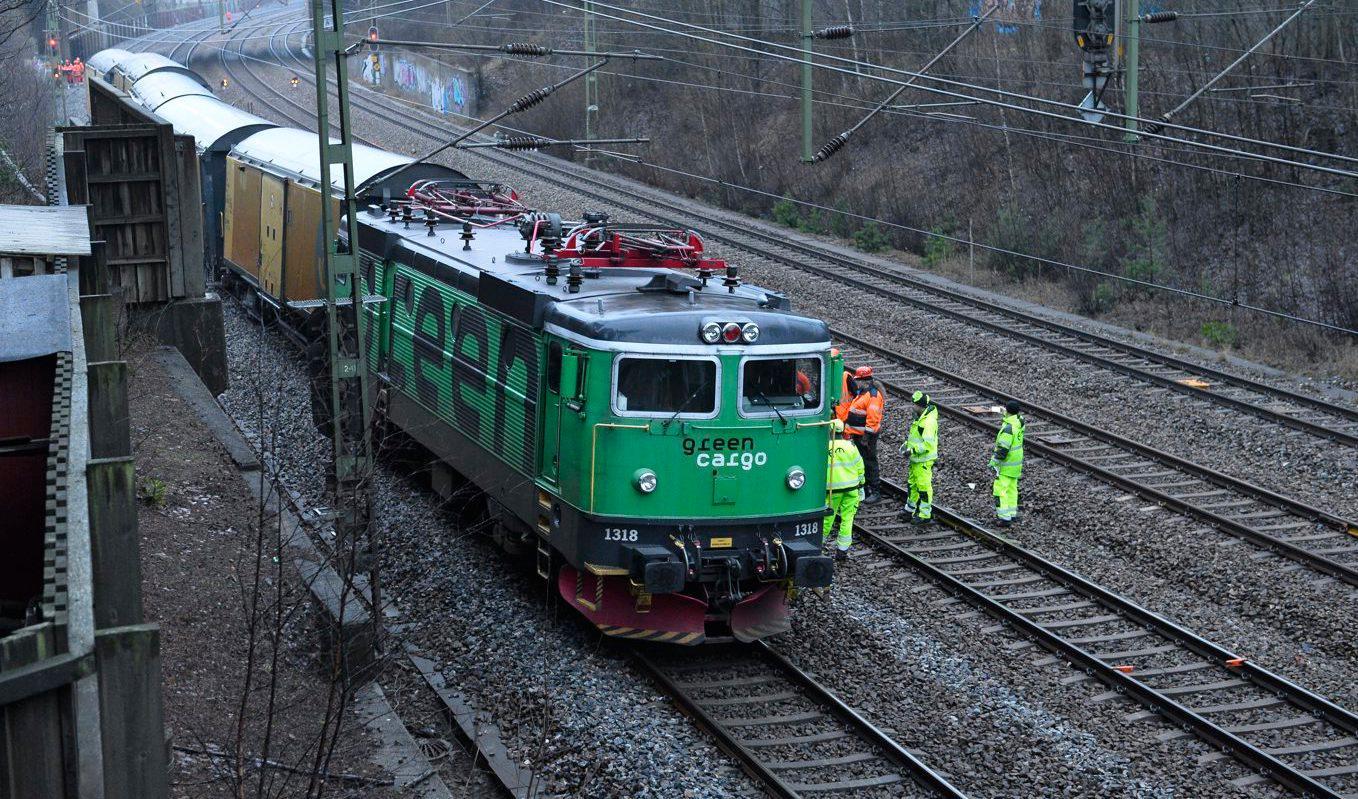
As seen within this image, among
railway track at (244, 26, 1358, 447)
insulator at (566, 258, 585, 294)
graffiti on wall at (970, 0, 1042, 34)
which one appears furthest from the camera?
graffiti on wall at (970, 0, 1042, 34)

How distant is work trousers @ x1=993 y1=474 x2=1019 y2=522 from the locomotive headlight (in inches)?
218

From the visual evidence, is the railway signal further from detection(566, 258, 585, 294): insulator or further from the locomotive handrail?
the locomotive handrail

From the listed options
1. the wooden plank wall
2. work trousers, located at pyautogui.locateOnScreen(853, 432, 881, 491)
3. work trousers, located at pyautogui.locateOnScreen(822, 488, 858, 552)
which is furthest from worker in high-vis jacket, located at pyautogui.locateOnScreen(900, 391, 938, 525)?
the wooden plank wall

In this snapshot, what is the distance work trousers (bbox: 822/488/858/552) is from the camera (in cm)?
1385

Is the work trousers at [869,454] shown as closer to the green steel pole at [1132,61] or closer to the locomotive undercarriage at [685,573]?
the locomotive undercarriage at [685,573]

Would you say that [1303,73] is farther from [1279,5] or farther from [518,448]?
Answer: [518,448]

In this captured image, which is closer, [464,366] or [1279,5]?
[464,366]

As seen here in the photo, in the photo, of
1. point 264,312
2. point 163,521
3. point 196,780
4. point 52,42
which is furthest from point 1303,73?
point 52,42

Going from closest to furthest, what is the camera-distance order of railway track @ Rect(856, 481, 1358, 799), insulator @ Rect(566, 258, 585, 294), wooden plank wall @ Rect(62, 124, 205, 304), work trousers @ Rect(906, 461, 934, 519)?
railway track @ Rect(856, 481, 1358, 799) < insulator @ Rect(566, 258, 585, 294) < work trousers @ Rect(906, 461, 934, 519) < wooden plank wall @ Rect(62, 124, 205, 304)

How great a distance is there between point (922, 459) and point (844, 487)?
1572 millimetres

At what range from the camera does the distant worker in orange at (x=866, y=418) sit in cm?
1555

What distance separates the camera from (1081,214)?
102 ft

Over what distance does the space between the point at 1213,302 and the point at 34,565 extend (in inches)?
921

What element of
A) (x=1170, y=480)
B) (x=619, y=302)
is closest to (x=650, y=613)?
(x=619, y=302)
